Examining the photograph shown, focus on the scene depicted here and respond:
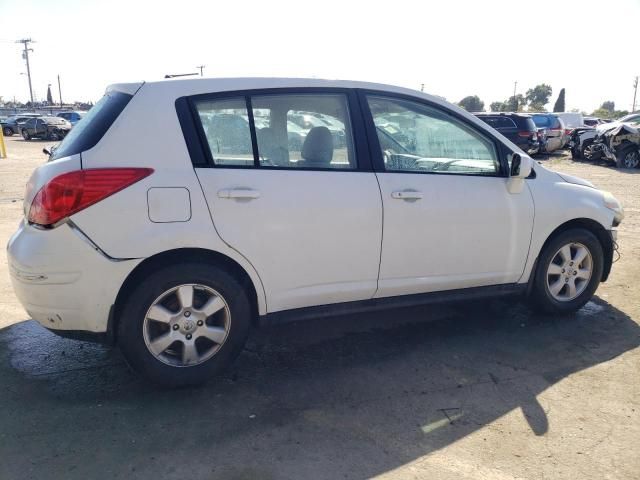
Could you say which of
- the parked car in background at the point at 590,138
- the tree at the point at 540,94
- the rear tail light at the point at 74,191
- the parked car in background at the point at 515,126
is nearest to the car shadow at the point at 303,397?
the rear tail light at the point at 74,191

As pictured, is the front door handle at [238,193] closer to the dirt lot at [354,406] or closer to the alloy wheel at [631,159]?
the dirt lot at [354,406]

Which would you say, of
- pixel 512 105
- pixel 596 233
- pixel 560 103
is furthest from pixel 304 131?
pixel 512 105

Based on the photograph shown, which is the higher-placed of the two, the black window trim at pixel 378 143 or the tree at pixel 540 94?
the tree at pixel 540 94

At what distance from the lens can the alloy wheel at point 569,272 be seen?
168 inches

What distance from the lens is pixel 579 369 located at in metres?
3.53

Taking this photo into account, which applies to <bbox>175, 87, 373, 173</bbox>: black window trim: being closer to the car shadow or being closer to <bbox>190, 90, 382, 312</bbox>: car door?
<bbox>190, 90, 382, 312</bbox>: car door

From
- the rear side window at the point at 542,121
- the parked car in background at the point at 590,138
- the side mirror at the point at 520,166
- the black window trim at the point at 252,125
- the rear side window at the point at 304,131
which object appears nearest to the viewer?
the black window trim at the point at 252,125

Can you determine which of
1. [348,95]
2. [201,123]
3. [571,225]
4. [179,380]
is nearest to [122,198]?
[201,123]

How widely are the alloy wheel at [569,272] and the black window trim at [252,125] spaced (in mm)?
1875

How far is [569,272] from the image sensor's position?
431 cm

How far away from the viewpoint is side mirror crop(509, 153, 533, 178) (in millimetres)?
3785

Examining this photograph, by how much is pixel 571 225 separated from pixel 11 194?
10.1 m

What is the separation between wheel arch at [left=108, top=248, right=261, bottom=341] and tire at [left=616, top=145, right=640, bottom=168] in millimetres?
16490

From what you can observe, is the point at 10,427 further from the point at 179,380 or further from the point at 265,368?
the point at 265,368
